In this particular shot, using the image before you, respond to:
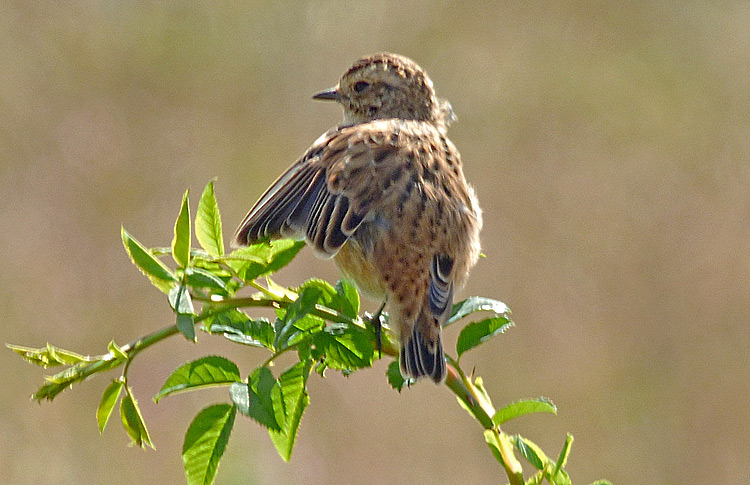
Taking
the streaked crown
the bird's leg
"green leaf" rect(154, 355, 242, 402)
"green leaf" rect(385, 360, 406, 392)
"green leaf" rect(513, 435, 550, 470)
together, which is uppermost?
the streaked crown

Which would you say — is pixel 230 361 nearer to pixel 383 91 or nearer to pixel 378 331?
pixel 378 331

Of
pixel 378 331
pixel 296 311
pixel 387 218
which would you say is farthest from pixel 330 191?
pixel 296 311

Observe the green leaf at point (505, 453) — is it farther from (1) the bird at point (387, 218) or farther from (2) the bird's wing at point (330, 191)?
(2) the bird's wing at point (330, 191)

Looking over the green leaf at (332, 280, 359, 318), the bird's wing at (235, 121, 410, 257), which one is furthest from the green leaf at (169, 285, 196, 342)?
the bird's wing at (235, 121, 410, 257)

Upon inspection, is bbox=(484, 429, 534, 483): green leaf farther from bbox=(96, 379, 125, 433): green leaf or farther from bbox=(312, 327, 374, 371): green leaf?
bbox=(96, 379, 125, 433): green leaf

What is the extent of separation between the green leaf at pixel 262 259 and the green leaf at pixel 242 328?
8 centimetres

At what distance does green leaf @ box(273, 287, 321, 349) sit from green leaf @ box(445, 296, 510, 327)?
0.51 metres

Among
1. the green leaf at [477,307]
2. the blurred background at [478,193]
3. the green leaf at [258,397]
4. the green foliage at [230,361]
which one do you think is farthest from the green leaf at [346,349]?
the blurred background at [478,193]

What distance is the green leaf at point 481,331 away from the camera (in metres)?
2.11

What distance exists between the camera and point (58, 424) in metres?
6.59

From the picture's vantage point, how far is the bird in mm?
2693

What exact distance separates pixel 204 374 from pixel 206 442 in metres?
0.13

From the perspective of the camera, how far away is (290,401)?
177 cm

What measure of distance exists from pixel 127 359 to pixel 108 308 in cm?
581
